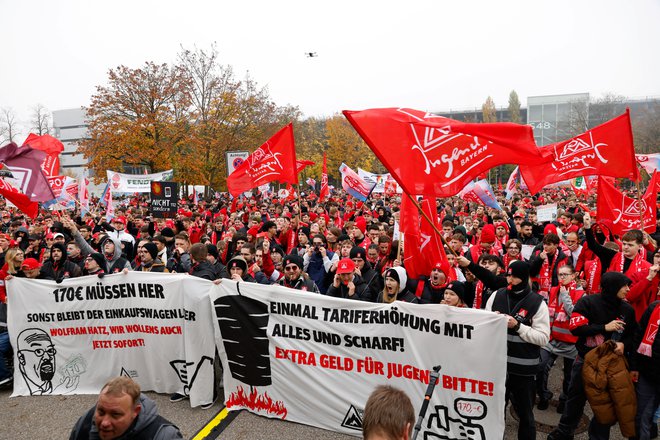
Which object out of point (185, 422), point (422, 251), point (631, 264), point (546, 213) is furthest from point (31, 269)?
point (546, 213)

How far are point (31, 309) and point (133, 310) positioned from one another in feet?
5.17

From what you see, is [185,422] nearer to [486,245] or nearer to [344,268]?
[344,268]

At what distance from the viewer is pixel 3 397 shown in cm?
605

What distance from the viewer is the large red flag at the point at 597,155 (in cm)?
675

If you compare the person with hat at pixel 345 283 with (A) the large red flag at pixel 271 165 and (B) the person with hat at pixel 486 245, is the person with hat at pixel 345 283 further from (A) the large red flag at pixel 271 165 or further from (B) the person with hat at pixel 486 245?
(A) the large red flag at pixel 271 165

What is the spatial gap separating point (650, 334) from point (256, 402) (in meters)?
4.30

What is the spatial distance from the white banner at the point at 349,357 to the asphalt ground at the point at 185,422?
0.17 meters

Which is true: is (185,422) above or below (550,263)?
below

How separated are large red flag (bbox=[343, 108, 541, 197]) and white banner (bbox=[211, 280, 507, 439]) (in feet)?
4.58

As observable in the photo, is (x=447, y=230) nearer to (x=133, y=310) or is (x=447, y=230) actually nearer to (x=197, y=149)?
(x=133, y=310)

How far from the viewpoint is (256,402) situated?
5379 millimetres

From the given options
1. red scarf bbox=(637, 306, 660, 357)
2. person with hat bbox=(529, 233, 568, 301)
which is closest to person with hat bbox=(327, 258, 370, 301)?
person with hat bbox=(529, 233, 568, 301)

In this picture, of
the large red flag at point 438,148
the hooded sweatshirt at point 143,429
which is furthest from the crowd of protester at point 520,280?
the hooded sweatshirt at point 143,429

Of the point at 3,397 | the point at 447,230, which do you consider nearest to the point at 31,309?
the point at 3,397
